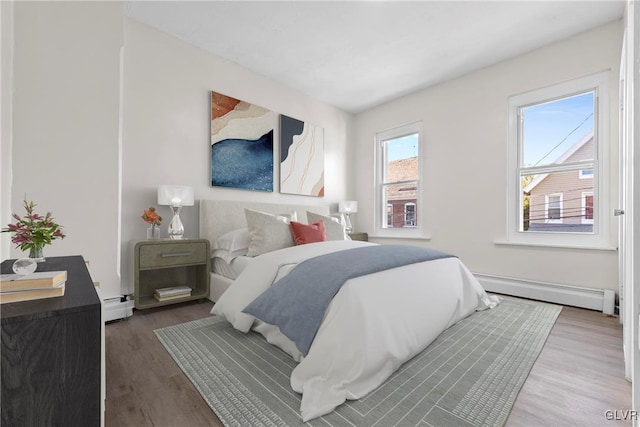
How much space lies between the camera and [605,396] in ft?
4.62

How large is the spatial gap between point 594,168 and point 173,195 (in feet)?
13.4

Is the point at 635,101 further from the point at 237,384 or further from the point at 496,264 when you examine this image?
the point at 496,264

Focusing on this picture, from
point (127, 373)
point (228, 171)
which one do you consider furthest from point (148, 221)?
point (127, 373)

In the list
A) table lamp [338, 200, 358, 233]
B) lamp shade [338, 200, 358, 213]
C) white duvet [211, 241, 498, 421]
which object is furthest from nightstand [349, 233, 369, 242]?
white duvet [211, 241, 498, 421]

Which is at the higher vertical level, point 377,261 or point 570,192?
point 570,192

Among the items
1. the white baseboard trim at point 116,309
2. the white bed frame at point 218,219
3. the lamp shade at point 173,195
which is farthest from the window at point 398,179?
the white baseboard trim at point 116,309

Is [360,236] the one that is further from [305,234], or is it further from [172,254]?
[172,254]

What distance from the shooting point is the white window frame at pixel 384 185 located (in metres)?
4.20

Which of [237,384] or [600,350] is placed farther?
[600,350]

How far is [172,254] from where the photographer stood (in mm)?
2717

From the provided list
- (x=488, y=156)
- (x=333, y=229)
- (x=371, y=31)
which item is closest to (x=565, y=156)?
(x=488, y=156)

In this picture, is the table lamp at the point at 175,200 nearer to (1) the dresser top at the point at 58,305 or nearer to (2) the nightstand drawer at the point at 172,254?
(2) the nightstand drawer at the point at 172,254

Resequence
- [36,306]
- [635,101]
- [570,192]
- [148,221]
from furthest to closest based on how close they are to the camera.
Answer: [570,192], [148,221], [635,101], [36,306]

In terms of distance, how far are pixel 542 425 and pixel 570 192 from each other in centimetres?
276
